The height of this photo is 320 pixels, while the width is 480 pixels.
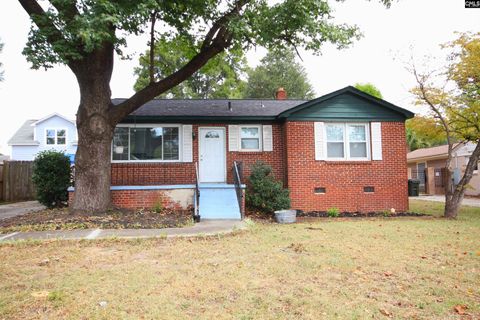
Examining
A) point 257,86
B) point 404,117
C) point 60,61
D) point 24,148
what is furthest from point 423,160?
point 24,148

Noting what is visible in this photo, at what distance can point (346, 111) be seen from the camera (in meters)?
11.4

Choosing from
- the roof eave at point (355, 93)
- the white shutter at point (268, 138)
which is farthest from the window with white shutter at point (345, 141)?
the white shutter at point (268, 138)

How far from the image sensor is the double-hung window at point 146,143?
1174 cm

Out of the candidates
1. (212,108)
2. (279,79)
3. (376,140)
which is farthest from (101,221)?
(279,79)

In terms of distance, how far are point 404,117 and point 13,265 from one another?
1200 cm

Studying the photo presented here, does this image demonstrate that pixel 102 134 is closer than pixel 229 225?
No

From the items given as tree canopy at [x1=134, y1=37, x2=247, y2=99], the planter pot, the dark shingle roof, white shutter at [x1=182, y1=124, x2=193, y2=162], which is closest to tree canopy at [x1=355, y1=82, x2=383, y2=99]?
tree canopy at [x1=134, y1=37, x2=247, y2=99]

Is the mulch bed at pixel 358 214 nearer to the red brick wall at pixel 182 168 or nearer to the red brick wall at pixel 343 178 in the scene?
the red brick wall at pixel 343 178

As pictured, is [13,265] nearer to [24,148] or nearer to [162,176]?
[162,176]

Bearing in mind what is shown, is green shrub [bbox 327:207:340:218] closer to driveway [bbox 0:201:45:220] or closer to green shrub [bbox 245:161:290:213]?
green shrub [bbox 245:161:290:213]

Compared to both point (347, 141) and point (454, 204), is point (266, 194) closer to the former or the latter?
point (347, 141)

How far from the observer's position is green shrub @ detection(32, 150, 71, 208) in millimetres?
10500

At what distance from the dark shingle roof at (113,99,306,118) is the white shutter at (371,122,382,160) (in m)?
3.62

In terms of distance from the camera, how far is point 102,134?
898 cm
